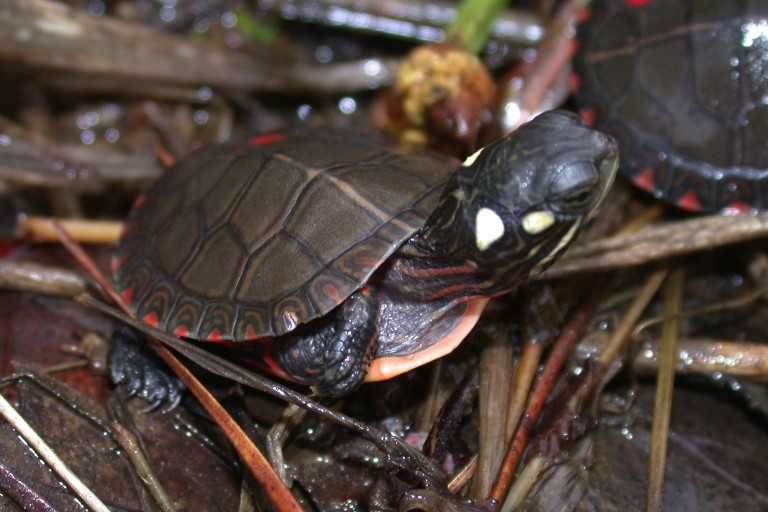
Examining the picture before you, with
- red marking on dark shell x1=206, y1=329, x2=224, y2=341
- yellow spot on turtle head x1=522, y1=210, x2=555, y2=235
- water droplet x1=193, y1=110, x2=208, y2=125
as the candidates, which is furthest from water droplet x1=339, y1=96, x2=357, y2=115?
yellow spot on turtle head x1=522, y1=210, x2=555, y2=235

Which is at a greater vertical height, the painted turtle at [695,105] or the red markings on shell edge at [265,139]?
the painted turtle at [695,105]

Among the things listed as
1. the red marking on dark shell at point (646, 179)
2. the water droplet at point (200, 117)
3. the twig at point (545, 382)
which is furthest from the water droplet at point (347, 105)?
the twig at point (545, 382)

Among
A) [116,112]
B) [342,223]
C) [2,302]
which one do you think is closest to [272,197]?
[342,223]

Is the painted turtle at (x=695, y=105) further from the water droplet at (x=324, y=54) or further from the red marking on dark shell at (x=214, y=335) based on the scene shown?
the red marking on dark shell at (x=214, y=335)

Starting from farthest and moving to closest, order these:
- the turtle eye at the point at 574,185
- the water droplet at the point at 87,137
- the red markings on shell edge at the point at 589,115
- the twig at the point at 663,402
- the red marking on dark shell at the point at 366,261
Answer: the water droplet at the point at 87,137
the red markings on shell edge at the point at 589,115
the twig at the point at 663,402
the red marking on dark shell at the point at 366,261
the turtle eye at the point at 574,185

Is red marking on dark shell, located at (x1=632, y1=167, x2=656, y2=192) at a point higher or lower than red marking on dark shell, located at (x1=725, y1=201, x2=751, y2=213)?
higher

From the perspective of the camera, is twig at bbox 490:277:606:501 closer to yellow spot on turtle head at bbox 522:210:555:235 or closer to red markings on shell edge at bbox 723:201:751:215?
red markings on shell edge at bbox 723:201:751:215

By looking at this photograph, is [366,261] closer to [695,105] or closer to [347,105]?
[695,105]
